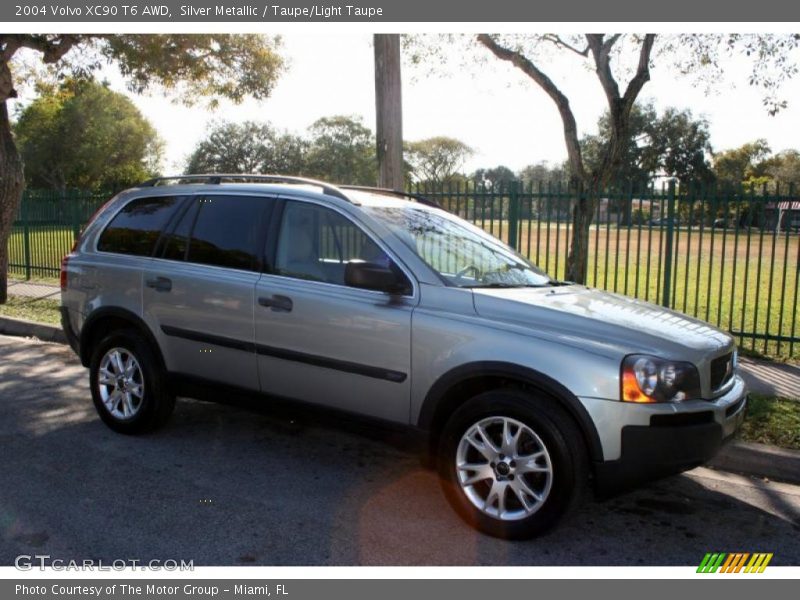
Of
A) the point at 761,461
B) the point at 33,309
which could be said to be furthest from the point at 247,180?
the point at 33,309

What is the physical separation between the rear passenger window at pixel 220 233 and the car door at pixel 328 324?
207mm

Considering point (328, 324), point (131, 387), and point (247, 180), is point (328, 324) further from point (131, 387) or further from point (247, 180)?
point (131, 387)

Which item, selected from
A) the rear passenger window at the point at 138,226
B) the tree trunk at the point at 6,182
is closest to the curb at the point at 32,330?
the tree trunk at the point at 6,182

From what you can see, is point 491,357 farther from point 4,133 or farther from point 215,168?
point 215,168

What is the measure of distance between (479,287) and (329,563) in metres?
1.77

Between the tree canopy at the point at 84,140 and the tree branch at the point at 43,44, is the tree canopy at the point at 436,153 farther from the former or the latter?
the tree branch at the point at 43,44

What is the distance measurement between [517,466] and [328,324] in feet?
4.59

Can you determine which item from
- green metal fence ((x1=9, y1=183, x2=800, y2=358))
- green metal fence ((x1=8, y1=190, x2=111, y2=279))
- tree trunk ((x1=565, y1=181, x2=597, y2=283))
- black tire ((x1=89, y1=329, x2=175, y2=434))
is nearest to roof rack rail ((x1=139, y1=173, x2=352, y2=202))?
black tire ((x1=89, y1=329, x2=175, y2=434))

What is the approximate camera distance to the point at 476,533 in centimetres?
387

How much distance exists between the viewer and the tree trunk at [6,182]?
11867 millimetres

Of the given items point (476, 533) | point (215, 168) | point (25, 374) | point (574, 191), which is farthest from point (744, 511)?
point (215, 168)

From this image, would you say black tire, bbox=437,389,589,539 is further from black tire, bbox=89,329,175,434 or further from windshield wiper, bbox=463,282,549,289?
black tire, bbox=89,329,175,434

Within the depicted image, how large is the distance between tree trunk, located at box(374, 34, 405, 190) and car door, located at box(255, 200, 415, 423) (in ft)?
11.3

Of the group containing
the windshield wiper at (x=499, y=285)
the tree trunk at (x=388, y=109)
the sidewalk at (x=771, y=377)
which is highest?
the tree trunk at (x=388, y=109)
